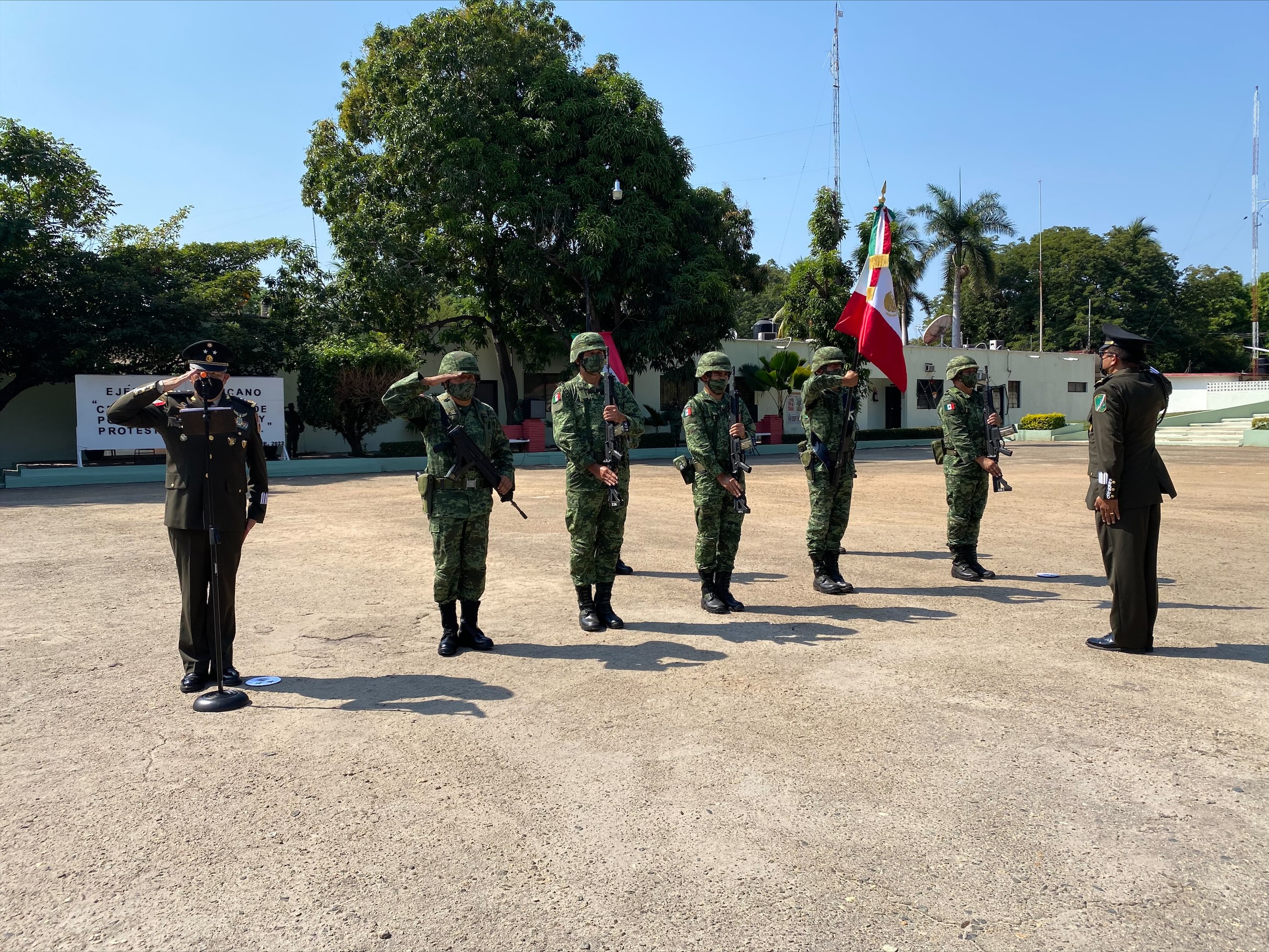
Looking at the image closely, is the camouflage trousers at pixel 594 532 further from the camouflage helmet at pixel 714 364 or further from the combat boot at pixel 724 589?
the camouflage helmet at pixel 714 364

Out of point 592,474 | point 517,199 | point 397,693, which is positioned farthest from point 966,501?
point 517,199

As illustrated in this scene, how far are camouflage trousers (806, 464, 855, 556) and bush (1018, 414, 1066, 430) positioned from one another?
1232 inches

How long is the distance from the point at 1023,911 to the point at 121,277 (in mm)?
22922

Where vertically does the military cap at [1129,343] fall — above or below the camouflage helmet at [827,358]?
below

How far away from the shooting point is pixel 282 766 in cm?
373

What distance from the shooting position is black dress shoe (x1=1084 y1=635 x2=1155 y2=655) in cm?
530

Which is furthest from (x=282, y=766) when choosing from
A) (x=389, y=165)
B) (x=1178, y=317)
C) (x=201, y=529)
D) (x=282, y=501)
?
(x=1178, y=317)

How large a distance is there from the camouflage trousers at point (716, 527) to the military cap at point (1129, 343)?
8.50 ft

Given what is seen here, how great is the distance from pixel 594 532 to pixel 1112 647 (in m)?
3.35

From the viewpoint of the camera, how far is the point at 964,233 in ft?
148

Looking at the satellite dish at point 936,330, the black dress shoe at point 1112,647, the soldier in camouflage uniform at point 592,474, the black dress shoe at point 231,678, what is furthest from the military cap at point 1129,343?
the satellite dish at point 936,330

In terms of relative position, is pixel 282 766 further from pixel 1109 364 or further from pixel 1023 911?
pixel 1109 364

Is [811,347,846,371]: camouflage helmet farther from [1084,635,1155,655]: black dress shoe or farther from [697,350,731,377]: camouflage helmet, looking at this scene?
[1084,635,1155,655]: black dress shoe

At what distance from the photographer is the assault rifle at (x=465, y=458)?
5.41m
